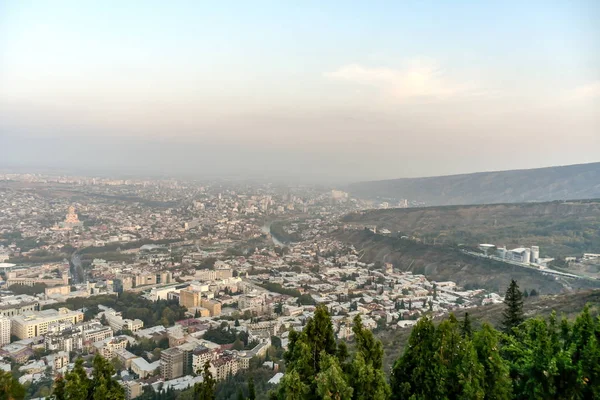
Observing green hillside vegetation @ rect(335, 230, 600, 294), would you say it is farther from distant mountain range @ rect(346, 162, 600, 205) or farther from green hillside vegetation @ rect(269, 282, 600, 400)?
distant mountain range @ rect(346, 162, 600, 205)

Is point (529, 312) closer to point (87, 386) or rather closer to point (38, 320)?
point (87, 386)

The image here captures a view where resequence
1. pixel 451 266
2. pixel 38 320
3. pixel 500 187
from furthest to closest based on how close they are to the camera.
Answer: pixel 500 187 < pixel 451 266 < pixel 38 320

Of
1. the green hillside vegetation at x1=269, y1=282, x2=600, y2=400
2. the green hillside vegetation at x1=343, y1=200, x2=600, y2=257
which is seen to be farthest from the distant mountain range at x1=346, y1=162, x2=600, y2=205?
the green hillside vegetation at x1=269, y1=282, x2=600, y2=400

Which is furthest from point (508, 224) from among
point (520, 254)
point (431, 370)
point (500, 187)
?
point (500, 187)

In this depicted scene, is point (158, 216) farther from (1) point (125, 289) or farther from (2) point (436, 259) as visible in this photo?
(2) point (436, 259)

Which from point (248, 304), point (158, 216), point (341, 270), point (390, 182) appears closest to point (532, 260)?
point (341, 270)

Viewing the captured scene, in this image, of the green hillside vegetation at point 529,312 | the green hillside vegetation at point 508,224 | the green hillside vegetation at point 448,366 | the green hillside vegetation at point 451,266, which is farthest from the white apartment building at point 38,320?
the green hillside vegetation at point 508,224

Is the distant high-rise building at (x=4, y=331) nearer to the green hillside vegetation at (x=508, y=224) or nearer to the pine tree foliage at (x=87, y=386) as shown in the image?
the pine tree foliage at (x=87, y=386)
